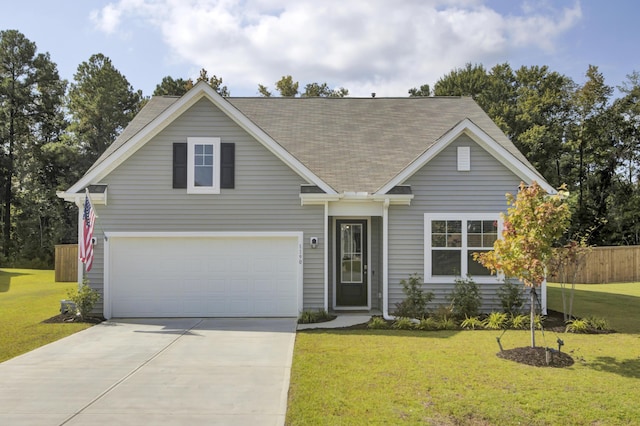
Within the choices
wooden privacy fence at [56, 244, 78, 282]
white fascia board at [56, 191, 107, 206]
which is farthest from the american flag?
wooden privacy fence at [56, 244, 78, 282]

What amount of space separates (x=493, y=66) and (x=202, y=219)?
34.5 meters

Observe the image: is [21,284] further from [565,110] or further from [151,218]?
[565,110]

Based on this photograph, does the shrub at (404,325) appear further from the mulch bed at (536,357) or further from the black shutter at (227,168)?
the black shutter at (227,168)

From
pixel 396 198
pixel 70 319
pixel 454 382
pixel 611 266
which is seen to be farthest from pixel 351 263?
pixel 611 266

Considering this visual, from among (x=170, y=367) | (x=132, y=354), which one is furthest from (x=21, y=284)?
(x=170, y=367)

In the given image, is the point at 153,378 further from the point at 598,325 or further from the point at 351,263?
the point at 598,325

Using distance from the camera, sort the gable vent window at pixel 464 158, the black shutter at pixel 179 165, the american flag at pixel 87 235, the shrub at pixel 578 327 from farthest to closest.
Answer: the gable vent window at pixel 464 158, the black shutter at pixel 179 165, the american flag at pixel 87 235, the shrub at pixel 578 327

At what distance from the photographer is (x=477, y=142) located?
12.0 meters

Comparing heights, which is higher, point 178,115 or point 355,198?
point 178,115

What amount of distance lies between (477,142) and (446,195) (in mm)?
1548

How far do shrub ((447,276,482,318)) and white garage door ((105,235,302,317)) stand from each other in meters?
3.89

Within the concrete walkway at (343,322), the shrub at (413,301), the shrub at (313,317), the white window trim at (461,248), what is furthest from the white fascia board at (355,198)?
the concrete walkway at (343,322)

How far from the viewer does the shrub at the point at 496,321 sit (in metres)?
10.5

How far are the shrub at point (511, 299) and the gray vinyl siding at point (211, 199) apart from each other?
446 centimetres
